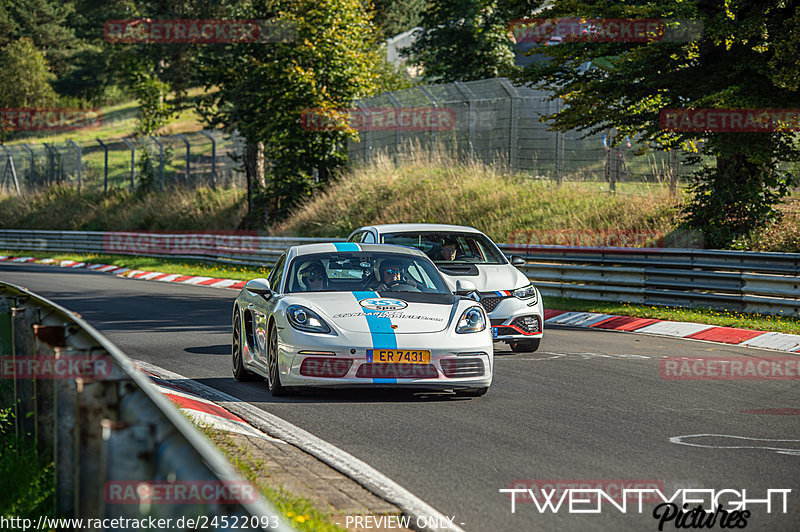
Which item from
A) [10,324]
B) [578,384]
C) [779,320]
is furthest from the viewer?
[779,320]

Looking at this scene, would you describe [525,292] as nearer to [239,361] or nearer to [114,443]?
[239,361]

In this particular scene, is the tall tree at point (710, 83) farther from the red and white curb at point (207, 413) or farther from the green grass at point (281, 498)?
the green grass at point (281, 498)

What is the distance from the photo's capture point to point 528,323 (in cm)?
1197

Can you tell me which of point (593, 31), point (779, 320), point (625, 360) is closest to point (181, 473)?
point (625, 360)

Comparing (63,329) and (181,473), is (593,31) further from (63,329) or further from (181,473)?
(181,473)

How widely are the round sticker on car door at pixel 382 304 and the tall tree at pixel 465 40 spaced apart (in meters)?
32.3

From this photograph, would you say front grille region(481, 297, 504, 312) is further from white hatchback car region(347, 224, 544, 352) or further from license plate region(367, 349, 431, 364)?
license plate region(367, 349, 431, 364)

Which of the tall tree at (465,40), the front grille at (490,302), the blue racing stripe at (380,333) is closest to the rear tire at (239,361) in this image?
the blue racing stripe at (380,333)

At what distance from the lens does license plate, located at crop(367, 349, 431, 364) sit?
830 centimetres

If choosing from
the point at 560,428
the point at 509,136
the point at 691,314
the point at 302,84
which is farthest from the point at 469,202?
the point at 560,428

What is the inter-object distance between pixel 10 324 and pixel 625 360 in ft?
23.8

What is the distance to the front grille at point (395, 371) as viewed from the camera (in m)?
8.30

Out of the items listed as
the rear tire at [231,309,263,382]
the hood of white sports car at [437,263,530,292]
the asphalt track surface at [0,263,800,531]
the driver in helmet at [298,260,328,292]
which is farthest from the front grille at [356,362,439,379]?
the hood of white sports car at [437,263,530,292]

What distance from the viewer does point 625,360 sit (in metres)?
11.6
